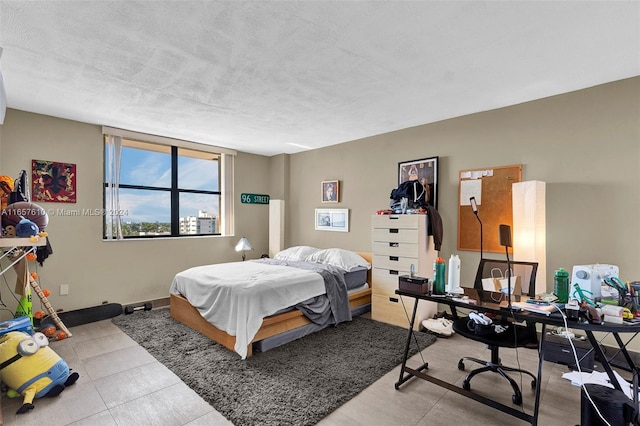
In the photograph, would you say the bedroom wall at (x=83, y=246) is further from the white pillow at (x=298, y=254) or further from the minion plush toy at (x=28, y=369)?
the minion plush toy at (x=28, y=369)

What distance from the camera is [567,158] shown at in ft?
9.82

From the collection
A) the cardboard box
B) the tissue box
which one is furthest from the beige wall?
the tissue box

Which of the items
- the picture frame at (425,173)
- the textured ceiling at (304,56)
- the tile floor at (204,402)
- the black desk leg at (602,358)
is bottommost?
the tile floor at (204,402)

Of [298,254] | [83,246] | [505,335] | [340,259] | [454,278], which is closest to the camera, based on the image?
[505,335]

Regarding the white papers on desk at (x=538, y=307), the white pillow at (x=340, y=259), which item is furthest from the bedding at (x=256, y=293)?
the white papers on desk at (x=538, y=307)

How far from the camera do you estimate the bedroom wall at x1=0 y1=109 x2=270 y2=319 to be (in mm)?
3529

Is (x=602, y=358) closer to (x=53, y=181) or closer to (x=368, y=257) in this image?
(x=368, y=257)

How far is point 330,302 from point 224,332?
1198 millimetres

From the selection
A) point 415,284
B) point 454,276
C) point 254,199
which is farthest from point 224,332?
point 254,199

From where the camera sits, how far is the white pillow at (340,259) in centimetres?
409

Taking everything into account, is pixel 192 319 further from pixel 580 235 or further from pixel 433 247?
pixel 580 235

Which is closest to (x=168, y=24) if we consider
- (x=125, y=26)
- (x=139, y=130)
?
(x=125, y=26)

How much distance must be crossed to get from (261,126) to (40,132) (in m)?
2.56

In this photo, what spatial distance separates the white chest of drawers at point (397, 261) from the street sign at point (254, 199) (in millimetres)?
2651
